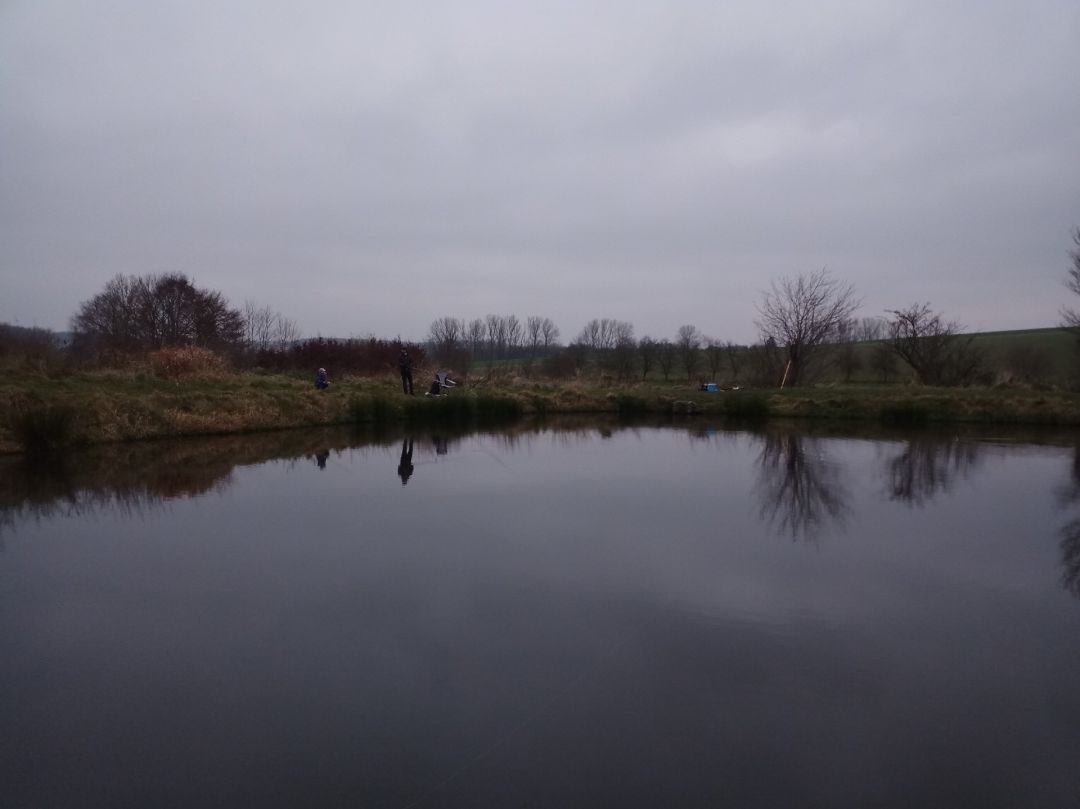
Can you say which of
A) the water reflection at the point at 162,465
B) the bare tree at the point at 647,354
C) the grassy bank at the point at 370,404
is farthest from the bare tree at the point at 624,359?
the water reflection at the point at 162,465

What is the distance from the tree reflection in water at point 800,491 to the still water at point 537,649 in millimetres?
64

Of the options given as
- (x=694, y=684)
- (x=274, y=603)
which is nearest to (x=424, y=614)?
(x=274, y=603)

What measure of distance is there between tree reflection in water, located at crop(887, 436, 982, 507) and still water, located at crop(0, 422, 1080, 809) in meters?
0.40

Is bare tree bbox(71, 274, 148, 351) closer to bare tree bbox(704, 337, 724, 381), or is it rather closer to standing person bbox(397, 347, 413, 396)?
standing person bbox(397, 347, 413, 396)

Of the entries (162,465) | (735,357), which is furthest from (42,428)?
(735,357)

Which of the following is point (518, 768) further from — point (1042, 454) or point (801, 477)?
point (1042, 454)

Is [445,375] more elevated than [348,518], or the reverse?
[445,375]

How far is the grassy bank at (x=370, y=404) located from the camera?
11398 mm

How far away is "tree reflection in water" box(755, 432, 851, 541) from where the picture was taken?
22.6ft

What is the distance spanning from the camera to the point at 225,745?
302 cm

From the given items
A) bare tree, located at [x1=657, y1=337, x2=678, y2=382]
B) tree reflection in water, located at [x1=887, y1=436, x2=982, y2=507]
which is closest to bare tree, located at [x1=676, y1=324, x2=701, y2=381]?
bare tree, located at [x1=657, y1=337, x2=678, y2=382]

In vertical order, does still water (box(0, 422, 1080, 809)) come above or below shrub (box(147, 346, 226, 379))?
below

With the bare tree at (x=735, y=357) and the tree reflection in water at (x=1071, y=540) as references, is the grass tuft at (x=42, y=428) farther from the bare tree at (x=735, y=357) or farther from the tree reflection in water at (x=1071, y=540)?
the bare tree at (x=735, y=357)

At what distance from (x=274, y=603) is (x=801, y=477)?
23.8 ft
